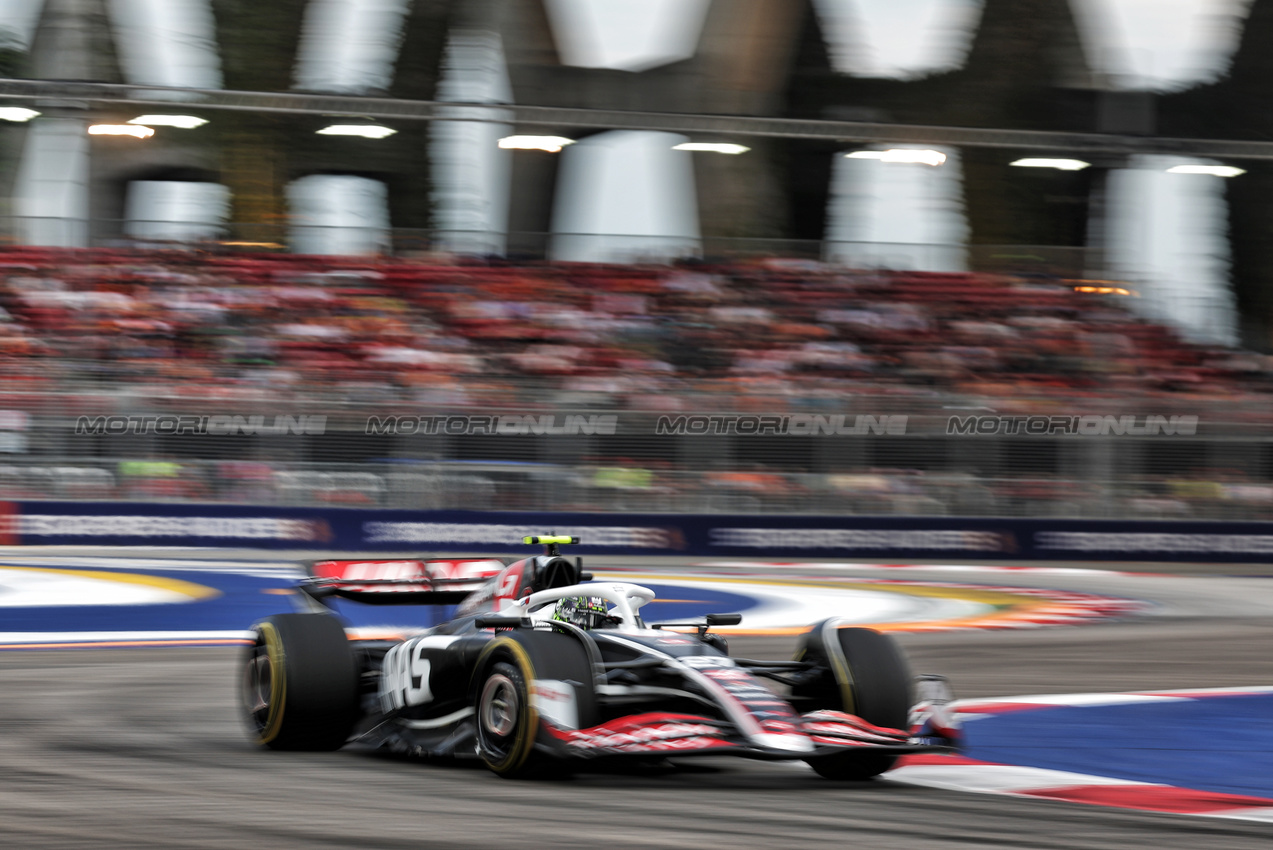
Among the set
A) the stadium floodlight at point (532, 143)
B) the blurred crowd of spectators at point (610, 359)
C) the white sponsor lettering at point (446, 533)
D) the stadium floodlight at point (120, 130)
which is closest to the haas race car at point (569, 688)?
the white sponsor lettering at point (446, 533)

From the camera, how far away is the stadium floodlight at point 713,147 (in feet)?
87.3

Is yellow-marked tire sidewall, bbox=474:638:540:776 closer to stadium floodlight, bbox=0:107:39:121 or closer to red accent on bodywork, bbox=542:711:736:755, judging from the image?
red accent on bodywork, bbox=542:711:736:755

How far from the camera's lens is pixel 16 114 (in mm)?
24562

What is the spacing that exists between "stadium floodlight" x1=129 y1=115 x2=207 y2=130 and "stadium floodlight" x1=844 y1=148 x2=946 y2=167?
10.3 m

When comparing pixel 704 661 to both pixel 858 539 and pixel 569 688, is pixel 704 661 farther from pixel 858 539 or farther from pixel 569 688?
Answer: pixel 858 539

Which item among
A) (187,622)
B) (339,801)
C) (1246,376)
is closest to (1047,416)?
(1246,376)

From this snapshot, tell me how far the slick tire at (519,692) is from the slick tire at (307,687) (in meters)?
0.86

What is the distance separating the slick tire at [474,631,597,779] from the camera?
223 inches

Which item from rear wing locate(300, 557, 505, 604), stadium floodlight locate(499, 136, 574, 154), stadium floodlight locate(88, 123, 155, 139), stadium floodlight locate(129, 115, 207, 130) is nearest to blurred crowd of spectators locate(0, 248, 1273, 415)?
stadium floodlight locate(88, 123, 155, 139)

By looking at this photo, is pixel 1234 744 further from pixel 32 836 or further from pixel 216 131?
pixel 216 131

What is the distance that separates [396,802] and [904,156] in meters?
23.1

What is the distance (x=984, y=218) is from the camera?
1067 inches

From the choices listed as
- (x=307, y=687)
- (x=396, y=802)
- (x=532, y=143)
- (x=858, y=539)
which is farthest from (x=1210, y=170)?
(x=396, y=802)

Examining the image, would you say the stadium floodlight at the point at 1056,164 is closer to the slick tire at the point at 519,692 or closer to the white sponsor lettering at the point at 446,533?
the white sponsor lettering at the point at 446,533
